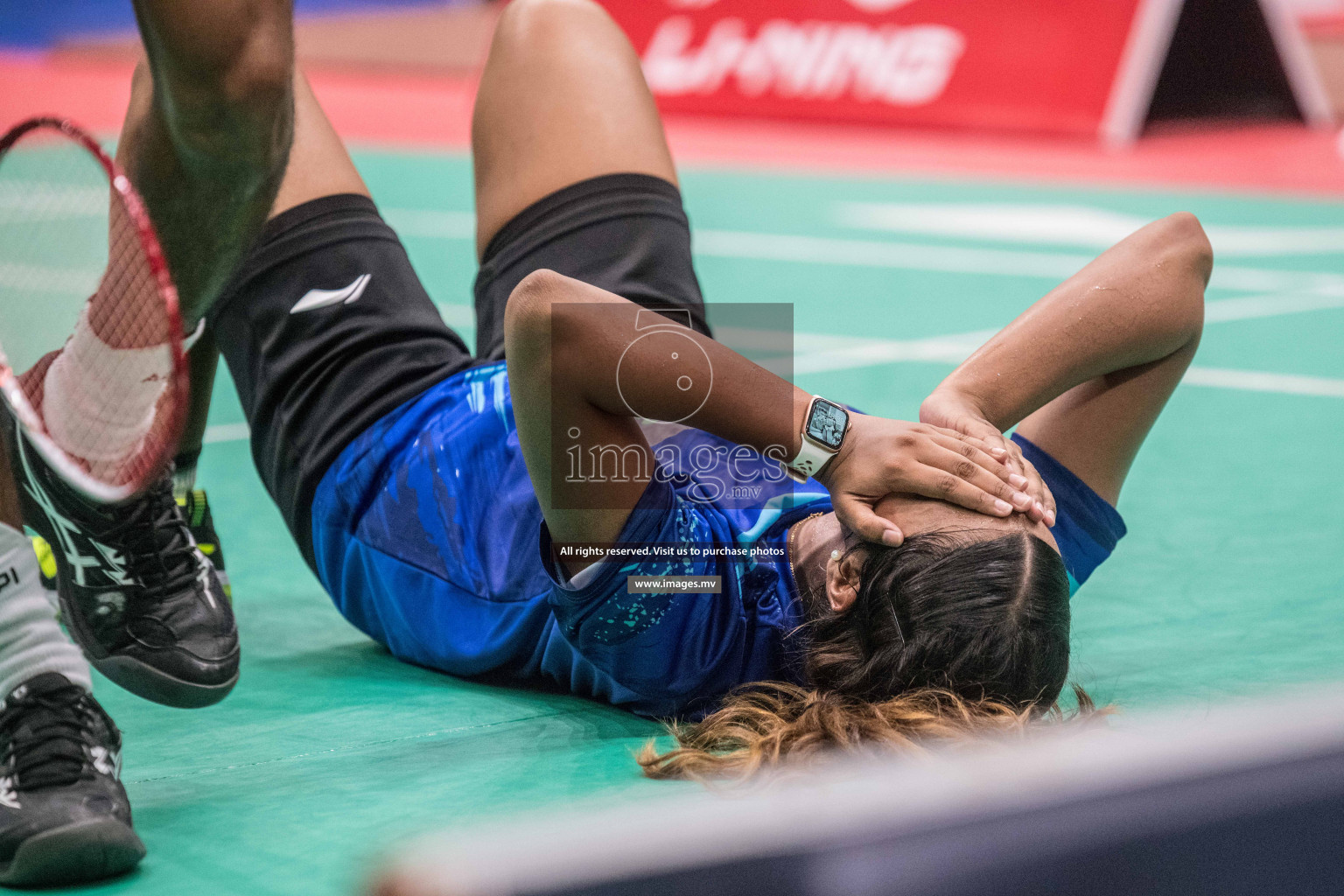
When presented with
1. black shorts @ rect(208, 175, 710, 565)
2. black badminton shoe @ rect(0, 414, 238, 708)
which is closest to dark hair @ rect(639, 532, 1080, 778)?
black badminton shoe @ rect(0, 414, 238, 708)

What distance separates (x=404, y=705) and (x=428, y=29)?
557 inches

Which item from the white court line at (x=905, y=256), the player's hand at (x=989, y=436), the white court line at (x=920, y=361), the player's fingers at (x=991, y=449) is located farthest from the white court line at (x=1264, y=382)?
the player's fingers at (x=991, y=449)

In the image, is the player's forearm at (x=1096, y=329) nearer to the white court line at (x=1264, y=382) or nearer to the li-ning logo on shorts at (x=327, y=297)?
the li-ning logo on shorts at (x=327, y=297)

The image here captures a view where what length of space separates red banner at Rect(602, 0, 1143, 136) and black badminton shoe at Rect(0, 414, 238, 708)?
379 inches

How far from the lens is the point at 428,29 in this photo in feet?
52.0

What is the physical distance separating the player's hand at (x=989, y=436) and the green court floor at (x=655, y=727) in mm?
477

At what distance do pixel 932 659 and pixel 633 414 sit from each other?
0.59m

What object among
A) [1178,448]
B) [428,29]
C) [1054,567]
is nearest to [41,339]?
[1054,567]

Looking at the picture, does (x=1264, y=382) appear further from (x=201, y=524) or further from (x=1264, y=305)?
(x=201, y=524)

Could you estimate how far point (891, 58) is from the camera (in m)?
11.8

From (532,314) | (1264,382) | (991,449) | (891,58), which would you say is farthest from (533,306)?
(891,58)

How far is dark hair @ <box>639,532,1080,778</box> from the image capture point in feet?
7.27

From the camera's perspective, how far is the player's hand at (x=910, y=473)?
227cm

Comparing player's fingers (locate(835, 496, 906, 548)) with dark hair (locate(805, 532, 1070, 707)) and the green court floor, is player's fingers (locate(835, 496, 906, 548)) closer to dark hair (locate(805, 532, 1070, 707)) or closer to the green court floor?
dark hair (locate(805, 532, 1070, 707))
